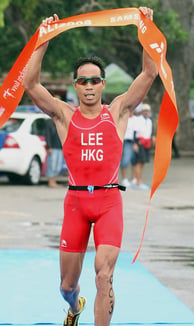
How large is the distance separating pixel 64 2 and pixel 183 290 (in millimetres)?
22852

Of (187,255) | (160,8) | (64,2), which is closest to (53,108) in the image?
(187,255)

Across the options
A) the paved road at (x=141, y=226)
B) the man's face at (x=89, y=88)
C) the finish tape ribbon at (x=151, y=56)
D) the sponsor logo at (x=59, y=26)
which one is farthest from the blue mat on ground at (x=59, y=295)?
the sponsor logo at (x=59, y=26)

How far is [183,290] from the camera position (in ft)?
29.8

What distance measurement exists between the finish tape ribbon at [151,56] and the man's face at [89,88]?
330mm

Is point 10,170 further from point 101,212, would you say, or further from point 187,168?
point 101,212

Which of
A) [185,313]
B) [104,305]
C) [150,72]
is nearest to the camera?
[104,305]

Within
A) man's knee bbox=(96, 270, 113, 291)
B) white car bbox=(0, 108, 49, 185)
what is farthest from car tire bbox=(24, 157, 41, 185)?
man's knee bbox=(96, 270, 113, 291)

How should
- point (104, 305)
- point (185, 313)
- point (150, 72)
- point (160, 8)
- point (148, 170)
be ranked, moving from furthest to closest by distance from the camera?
point (160, 8) → point (148, 170) → point (185, 313) → point (150, 72) → point (104, 305)

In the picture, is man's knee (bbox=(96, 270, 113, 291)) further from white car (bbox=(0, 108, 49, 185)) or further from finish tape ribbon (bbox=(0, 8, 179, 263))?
white car (bbox=(0, 108, 49, 185))

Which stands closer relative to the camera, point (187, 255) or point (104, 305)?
point (104, 305)

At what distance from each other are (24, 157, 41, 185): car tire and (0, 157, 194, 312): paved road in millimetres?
242

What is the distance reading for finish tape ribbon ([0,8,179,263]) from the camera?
21.8 feet

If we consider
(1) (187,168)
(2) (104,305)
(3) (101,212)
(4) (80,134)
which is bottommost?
(1) (187,168)

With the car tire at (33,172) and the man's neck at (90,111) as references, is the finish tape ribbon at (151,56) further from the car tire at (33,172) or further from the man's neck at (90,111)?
the car tire at (33,172)
